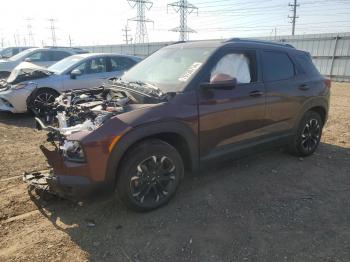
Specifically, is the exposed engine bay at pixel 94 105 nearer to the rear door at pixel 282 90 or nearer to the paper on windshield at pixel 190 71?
the paper on windshield at pixel 190 71

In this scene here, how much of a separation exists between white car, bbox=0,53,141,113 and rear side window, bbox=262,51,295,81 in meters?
5.26

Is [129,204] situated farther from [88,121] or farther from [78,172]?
[88,121]

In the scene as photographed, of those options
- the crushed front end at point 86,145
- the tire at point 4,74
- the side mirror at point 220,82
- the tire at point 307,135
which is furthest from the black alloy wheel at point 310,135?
the tire at point 4,74

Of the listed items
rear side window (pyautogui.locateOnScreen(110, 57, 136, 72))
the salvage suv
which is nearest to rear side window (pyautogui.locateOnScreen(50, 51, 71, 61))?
rear side window (pyautogui.locateOnScreen(110, 57, 136, 72))

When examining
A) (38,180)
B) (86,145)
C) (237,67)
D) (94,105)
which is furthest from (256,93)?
(38,180)

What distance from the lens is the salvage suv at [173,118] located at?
10.7 ft

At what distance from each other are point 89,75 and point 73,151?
613 centimetres

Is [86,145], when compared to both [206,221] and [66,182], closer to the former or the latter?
[66,182]

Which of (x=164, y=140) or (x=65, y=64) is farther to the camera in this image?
(x=65, y=64)

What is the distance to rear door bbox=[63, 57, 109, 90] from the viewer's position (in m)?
8.78

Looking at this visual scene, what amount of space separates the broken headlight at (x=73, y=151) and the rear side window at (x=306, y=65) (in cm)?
372

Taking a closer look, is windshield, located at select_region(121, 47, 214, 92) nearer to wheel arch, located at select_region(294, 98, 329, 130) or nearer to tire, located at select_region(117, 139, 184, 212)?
tire, located at select_region(117, 139, 184, 212)

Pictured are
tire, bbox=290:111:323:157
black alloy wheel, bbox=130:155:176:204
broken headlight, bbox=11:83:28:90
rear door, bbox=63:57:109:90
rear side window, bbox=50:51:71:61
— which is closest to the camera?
black alloy wheel, bbox=130:155:176:204

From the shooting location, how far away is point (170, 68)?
4.32 m
